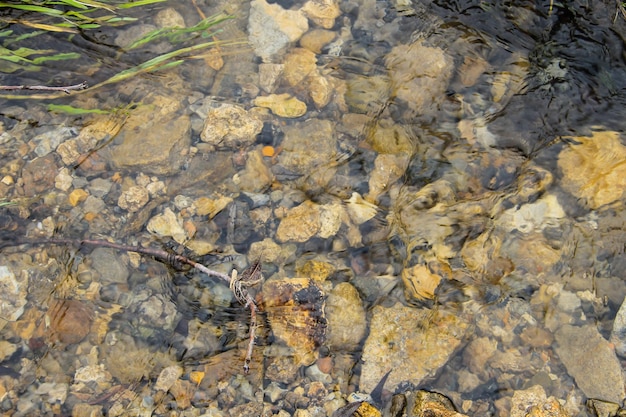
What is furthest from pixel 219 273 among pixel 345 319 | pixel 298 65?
pixel 298 65

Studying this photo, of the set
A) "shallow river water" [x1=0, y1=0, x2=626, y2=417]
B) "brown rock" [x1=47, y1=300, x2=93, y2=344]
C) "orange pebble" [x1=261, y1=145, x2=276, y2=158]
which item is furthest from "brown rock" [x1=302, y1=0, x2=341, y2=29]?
"brown rock" [x1=47, y1=300, x2=93, y2=344]

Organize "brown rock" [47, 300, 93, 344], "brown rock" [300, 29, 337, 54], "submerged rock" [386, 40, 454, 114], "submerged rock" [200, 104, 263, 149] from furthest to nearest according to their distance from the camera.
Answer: "brown rock" [300, 29, 337, 54]
"submerged rock" [386, 40, 454, 114]
"submerged rock" [200, 104, 263, 149]
"brown rock" [47, 300, 93, 344]

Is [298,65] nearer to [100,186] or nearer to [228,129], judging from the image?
[228,129]

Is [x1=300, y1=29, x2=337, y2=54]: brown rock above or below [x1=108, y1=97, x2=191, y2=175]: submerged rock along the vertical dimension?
above

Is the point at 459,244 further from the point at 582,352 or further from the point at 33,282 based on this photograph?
the point at 33,282

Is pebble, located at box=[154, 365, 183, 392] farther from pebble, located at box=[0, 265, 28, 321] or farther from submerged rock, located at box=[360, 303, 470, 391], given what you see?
submerged rock, located at box=[360, 303, 470, 391]

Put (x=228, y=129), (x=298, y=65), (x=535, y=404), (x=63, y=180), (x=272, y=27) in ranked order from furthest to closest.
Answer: (x=272, y=27), (x=298, y=65), (x=228, y=129), (x=63, y=180), (x=535, y=404)

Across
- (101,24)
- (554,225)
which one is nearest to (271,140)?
(101,24)
